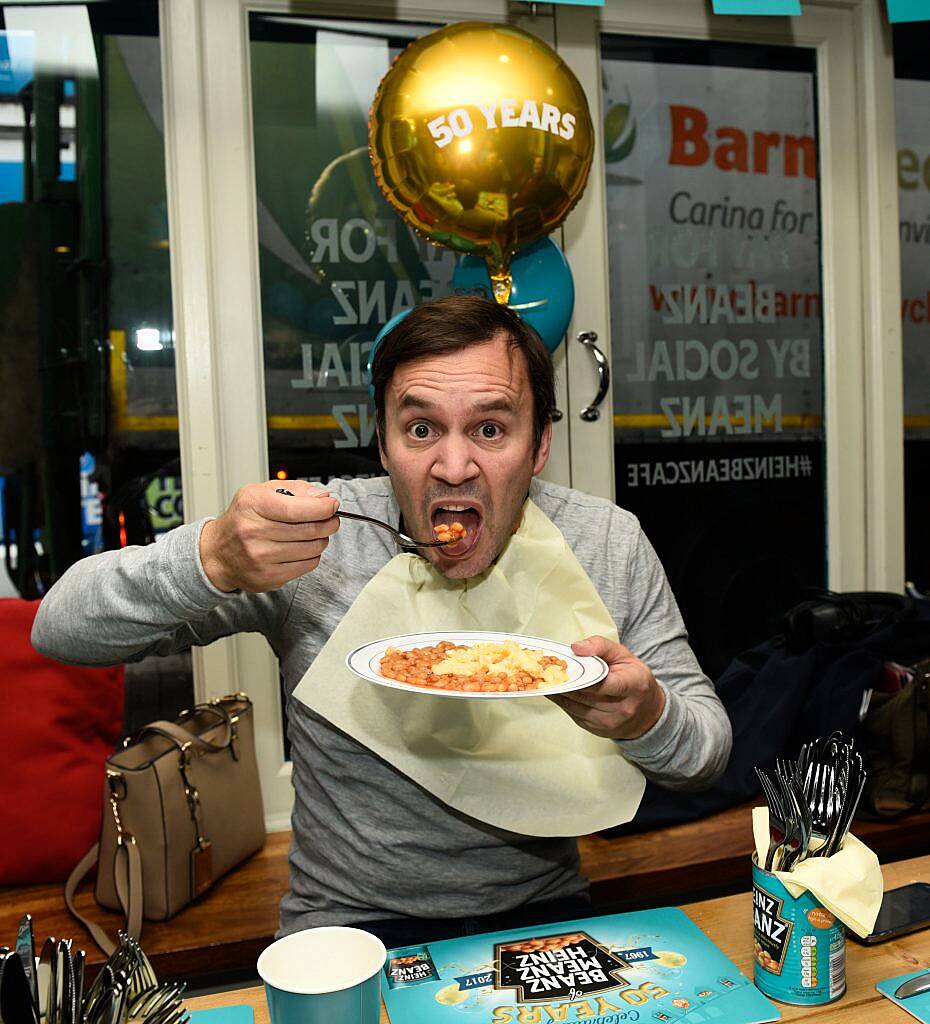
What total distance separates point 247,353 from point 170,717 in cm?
101

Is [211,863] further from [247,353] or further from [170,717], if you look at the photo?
[247,353]

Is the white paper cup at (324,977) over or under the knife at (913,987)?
over

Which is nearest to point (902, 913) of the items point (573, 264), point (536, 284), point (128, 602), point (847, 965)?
point (847, 965)

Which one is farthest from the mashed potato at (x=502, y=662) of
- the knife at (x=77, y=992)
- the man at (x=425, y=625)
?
the knife at (x=77, y=992)

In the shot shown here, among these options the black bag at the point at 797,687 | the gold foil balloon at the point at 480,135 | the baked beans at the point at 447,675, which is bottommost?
the black bag at the point at 797,687

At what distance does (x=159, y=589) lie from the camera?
131 centimetres

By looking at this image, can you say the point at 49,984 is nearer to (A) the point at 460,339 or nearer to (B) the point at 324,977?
(B) the point at 324,977

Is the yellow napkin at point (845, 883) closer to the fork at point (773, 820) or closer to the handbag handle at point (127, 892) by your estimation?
the fork at point (773, 820)

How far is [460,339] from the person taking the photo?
5.00ft

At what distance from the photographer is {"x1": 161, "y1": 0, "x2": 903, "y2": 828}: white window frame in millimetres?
2445

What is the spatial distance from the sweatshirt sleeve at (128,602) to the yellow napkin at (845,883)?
2.63 ft

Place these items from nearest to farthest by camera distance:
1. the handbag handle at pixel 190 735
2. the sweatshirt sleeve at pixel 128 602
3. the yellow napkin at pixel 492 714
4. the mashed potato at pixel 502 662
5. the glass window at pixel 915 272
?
the mashed potato at pixel 502 662
the sweatshirt sleeve at pixel 128 602
the yellow napkin at pixel 492 714
the handbag handle at pixel 190 735
the glass window at pixel 915 272

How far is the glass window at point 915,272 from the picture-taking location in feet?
9.96

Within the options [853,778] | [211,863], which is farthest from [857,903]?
[211,863]
